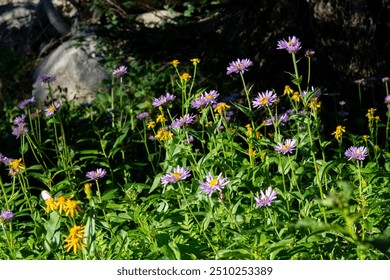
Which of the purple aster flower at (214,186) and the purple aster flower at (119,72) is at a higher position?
the purple aster flower at (119,72)

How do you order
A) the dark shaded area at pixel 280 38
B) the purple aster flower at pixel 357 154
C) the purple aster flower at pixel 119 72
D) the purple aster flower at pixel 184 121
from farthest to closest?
the dark shaded area at pixel 280 38 < the purple aster flower at pixel 119 72 < the purple aster flower at pixel 184 121 < the purple aster flower at pixel 357 154

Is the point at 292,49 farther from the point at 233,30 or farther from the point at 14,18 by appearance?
the point at 14,18

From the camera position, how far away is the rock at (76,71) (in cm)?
771

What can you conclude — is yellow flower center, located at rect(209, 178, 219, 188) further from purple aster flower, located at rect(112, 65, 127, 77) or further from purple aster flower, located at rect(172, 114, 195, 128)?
purple aster flower, located at rect(112, 65, 127, 77)

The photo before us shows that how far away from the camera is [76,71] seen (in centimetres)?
799

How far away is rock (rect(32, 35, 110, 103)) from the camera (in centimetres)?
771

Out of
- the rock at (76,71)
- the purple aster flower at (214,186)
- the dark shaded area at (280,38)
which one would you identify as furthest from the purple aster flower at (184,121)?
the rock at (76,71)

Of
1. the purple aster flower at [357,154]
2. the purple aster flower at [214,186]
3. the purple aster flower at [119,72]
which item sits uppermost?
the purple aster flower at [119,72]

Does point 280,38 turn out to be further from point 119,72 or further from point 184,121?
point 184,121

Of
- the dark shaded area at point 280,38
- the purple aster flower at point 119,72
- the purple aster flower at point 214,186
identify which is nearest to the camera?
the purple aster flower at point 214,186

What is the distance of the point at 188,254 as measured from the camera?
8.43 feet

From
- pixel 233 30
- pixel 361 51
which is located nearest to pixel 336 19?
pixel 361 51

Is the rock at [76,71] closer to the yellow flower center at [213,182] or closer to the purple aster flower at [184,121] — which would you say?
the purple aster flower at [184,121]

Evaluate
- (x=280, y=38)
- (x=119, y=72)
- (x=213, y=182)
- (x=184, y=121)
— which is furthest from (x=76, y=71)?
(x=213, y=182)
